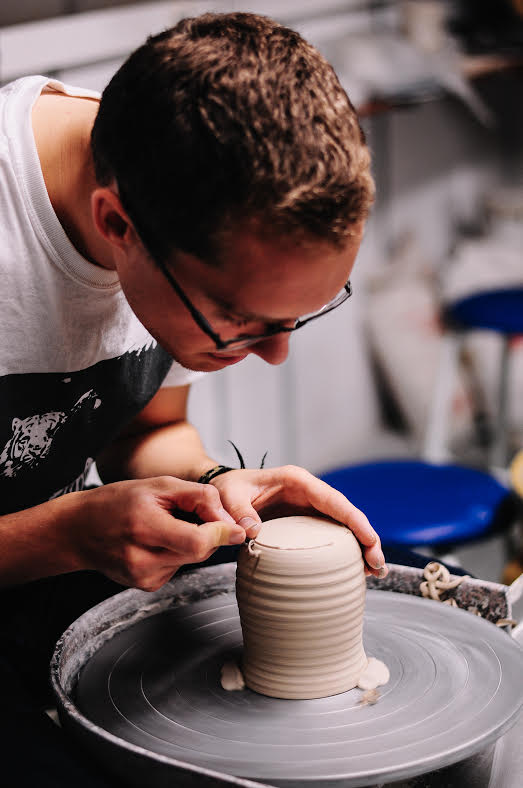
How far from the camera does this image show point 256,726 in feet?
2.75

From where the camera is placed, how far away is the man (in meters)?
0.76

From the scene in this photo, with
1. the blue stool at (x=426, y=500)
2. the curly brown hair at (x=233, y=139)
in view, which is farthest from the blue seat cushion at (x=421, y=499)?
the curly brown hair at (x=233, y=139)

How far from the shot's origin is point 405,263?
336cm

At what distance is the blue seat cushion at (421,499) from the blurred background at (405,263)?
54 centimetres

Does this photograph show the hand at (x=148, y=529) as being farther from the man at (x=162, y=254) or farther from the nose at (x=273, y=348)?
the nose at (x=273, y=348)

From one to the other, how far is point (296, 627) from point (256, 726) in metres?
0.10

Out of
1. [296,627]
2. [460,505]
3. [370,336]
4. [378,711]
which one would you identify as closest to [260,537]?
[296,627]

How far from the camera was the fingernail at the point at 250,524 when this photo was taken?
2.98ft

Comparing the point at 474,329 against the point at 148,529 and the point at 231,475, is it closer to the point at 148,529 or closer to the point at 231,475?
the point at 231,475

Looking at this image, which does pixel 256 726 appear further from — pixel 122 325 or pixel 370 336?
pixel 370 336

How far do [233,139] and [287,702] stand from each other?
0.51 metres

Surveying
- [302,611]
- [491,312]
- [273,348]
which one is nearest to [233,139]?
[273,348]

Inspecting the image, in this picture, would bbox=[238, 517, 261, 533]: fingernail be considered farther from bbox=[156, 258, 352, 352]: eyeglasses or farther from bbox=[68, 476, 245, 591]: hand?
bbox=[156, 258, 352, 352]: eyeglasses

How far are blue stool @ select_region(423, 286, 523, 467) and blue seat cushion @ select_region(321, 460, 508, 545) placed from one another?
821mm
